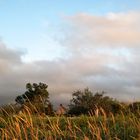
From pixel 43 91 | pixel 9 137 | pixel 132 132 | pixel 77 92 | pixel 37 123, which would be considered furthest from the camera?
pixel 43 91

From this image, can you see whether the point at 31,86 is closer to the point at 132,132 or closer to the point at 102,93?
the point at 102,93

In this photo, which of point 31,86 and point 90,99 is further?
point 31,86

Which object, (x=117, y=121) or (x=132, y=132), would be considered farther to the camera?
(x=117, y=121)

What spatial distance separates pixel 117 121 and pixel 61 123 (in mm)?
2509

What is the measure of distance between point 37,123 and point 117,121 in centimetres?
356

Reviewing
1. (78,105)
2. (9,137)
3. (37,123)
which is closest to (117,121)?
(37,123)

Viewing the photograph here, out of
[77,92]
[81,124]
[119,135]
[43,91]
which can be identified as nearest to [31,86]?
[43,91]

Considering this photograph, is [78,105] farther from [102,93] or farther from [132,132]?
[132,132]

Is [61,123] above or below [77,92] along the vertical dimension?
below

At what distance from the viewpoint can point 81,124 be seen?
23.5 meters

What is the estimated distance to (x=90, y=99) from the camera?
139 ft

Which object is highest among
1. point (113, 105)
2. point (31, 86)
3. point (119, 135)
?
point (31, 86)

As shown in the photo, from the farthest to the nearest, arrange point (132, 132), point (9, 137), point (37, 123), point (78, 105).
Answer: point (78, 105), point (37, 123), point (132, 132), point (9, 137)

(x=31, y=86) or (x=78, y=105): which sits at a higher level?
(x=31, y=86)
